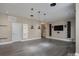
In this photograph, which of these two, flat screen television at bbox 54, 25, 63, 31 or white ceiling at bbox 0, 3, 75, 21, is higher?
white ceiling at bbox 0, 3, 75, 21

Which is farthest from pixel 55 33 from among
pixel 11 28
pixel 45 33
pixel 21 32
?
pixel 11 28

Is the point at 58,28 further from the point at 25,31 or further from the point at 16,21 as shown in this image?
the point at 16,21

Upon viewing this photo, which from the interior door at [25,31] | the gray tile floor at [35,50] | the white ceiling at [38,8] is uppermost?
the white ceiling at [38,8]

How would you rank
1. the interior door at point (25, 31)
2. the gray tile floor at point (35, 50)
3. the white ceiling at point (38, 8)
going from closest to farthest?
the gray tile floor at point (35, 50), the white ceiling at point (38, 8), the interior door at point (25, 31)

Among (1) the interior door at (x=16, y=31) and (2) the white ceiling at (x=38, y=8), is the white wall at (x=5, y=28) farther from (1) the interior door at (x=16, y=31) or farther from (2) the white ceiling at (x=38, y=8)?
(2) the white ceiling at (x=38, y=8)

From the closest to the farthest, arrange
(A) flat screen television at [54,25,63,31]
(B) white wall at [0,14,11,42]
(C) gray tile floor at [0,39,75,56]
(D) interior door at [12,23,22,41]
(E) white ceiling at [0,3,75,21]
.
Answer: (C) gray tile floor at [0,39,75,56] < (E) white ceiling at [0,3,75,21] < (B) white wall at [0,14,11,42] < (D) interior door at [12,23,22,41] < (A) flat screen television at [54,25,63,31]

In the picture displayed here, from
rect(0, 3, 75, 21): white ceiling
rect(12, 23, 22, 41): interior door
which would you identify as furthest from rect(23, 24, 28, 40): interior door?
rect(0, 3, 75, 21): white ceiling

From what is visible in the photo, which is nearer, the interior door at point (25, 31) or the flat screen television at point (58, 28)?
the interior door at point (25, 31)

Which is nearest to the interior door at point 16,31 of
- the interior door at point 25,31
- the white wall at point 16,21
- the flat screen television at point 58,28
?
the white wall at point 16,21

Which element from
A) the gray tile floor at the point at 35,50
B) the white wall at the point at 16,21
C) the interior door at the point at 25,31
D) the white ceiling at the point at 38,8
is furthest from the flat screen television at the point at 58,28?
the gray tile floor at the point at 35,50

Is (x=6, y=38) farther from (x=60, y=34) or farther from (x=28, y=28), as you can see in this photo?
(x=60, y=34)

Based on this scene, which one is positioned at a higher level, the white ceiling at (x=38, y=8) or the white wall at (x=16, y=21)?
the white ceiling at (x=38, y=8)

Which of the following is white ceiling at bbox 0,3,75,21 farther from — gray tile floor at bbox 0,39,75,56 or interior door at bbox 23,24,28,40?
interior door at bbox 23,24,28,40

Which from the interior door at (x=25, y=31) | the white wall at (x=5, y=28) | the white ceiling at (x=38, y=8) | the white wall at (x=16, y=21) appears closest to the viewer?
the white ceiling at (x=38, y=8)
